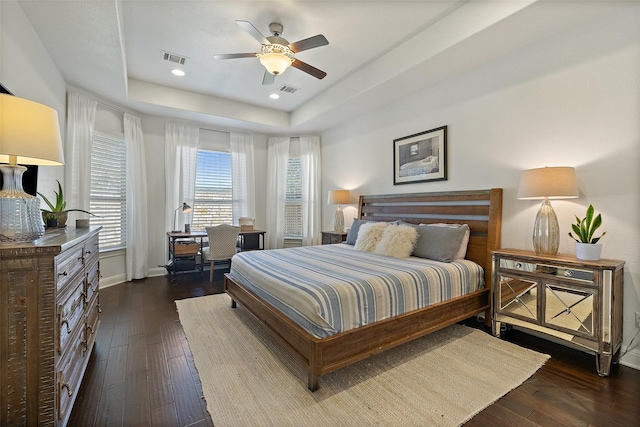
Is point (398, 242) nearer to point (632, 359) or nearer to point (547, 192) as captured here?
point (547, 192)

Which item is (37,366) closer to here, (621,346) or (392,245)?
(392,245)

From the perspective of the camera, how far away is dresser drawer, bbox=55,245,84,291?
4.45ft

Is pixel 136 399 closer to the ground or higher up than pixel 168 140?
closer to the ground

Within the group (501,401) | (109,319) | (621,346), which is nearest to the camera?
(501,401)

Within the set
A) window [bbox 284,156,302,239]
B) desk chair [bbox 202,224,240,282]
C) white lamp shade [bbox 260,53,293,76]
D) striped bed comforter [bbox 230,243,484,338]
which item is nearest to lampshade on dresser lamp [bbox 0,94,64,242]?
striped bed comforter [bbox 230,243,484,338]

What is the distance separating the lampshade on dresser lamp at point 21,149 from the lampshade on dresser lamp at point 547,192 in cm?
336

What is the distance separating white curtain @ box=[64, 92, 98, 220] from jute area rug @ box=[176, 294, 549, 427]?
263cm

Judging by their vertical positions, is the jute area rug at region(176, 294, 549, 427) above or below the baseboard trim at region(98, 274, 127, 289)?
below

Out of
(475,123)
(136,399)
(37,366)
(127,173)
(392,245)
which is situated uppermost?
(475,123)

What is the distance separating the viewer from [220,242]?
14.5 feet

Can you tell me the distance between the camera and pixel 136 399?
174 centimetres

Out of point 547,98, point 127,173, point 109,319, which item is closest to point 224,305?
point 109,319

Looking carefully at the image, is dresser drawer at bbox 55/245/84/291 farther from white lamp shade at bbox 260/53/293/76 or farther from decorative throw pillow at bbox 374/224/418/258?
decorative throw pillow at bbox 374/224/418/258

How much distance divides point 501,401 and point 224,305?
2.84 metres
